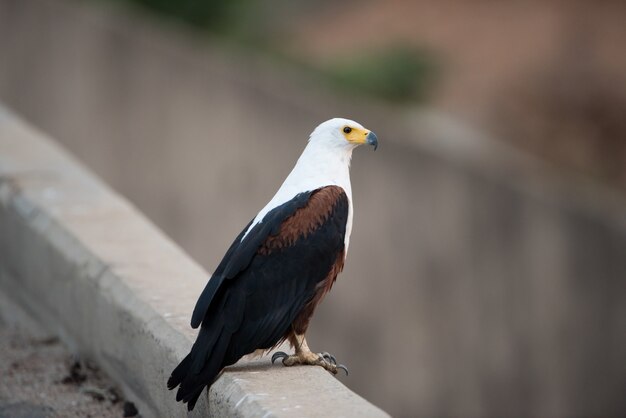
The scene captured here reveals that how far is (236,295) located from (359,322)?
7.34m

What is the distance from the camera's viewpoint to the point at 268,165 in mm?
11727

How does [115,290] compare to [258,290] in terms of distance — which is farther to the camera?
[115,290]

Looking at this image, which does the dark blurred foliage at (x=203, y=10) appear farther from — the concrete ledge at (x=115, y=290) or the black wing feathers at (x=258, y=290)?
the black wing feathers at (x=258, y=290)

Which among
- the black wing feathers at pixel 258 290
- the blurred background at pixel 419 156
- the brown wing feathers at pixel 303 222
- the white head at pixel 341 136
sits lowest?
the blurred background at pixel 419 156

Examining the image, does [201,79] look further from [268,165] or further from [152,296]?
[152,296]

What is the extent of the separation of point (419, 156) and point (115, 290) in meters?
6.33

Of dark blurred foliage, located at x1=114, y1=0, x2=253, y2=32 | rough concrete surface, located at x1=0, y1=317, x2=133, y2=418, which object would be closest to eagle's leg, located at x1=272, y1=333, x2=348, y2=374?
rough concrete surface, located at x1=0, y1=317, x2=133, y2=418

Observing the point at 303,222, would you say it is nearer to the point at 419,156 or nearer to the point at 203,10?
the point at 419,156

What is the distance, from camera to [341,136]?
15.3 feet

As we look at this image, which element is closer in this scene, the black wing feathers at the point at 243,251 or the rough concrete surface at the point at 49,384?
the black wing feathers at the point at 243,251

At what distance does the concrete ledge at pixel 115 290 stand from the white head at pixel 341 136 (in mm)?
835

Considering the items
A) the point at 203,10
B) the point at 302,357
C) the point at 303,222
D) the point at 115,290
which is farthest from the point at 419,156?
the point at 203,10

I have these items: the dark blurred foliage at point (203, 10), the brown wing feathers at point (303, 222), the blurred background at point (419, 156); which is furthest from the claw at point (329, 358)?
the dark blurred foliage at point (203, 10)

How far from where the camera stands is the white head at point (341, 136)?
183 inches
